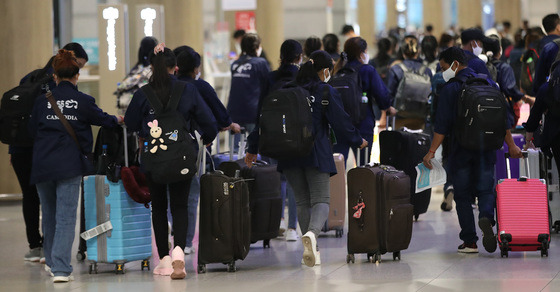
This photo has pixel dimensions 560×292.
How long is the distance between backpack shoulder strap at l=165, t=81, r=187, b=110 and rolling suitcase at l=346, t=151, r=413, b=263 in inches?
58.4

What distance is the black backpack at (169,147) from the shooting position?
26.5 feet

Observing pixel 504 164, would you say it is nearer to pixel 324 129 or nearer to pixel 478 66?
pixel 478 66

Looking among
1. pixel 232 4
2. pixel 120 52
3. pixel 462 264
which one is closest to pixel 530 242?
pixel 462 264

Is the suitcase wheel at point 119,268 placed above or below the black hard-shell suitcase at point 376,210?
below

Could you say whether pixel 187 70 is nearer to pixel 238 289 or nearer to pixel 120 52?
pixel 238 289

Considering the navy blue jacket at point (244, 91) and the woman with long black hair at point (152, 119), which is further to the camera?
the navy blue jacket at point (244, 91)

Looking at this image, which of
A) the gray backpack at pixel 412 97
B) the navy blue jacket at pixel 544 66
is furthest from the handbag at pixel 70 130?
the gray backpack at pixel 412 97

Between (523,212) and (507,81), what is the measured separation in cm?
263

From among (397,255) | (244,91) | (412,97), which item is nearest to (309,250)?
(397,255)

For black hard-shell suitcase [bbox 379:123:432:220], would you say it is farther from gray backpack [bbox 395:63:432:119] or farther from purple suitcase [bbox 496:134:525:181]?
gray backpack [bbox 395:63:432:119]

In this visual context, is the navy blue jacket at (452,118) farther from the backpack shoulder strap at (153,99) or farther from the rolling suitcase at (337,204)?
the backpack shoulder strap at (153,99)

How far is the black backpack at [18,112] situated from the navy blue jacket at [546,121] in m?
3.96

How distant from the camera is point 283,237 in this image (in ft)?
34.9

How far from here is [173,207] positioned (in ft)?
27.4
